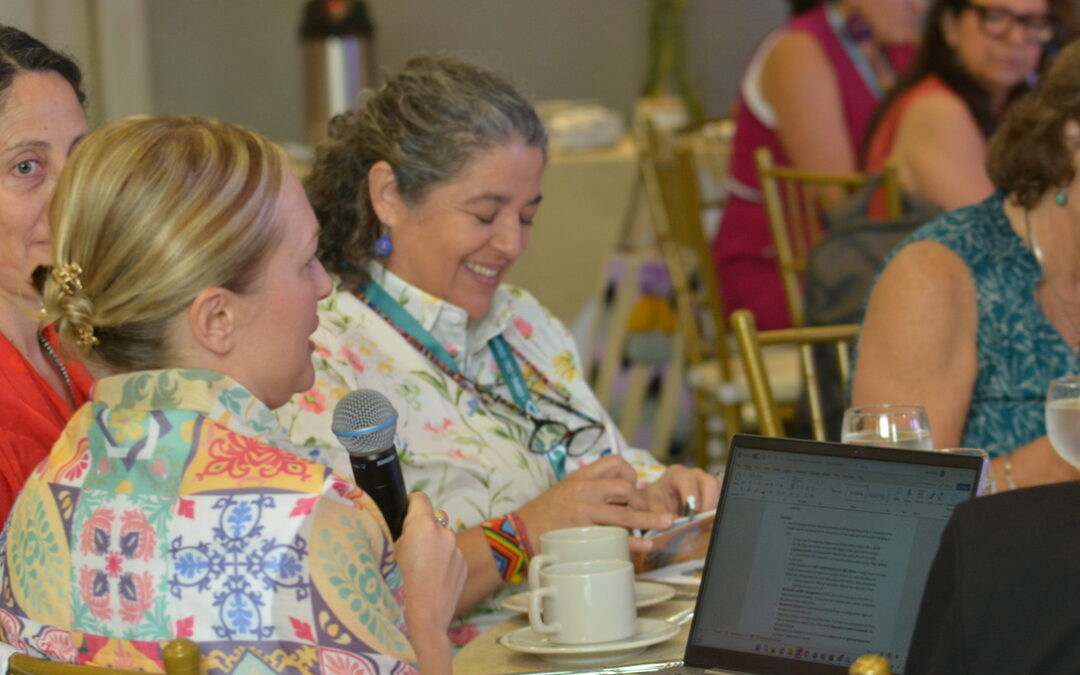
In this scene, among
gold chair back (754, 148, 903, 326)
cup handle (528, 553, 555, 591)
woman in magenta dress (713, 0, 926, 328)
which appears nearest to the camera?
cup handle (528, 553, 555, 591)

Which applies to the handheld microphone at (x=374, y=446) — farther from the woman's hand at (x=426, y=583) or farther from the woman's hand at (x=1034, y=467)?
the woman's hand at (x=1034, y=467)

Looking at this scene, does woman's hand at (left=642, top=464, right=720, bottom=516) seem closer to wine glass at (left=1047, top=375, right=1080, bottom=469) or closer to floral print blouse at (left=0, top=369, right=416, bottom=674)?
wine glass at (left=1047, top=375, right=1080, bottom=469)

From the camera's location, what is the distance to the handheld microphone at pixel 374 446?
1.25 metres

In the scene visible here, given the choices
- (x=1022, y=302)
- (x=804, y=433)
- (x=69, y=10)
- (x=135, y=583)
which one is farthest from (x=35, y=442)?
(x=69, y=10)

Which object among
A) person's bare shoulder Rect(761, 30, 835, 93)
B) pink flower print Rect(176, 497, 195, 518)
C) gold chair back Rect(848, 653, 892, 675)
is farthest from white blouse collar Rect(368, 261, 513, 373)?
person's bare shoulder Rect(761, 30, 835, 93)

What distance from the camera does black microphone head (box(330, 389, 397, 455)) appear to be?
1.25 meters

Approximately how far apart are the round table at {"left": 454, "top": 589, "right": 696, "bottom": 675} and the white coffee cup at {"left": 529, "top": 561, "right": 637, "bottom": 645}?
3cm

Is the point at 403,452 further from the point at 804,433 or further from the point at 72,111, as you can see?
the point at 804,433

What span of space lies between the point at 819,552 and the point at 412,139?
97cm

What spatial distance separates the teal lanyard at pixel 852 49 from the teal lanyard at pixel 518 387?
2408 millimetres

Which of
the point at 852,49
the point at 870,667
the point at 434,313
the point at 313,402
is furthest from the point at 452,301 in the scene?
the point at 852,49

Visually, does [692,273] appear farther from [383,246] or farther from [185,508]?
[185,508]

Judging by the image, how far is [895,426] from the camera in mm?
1608

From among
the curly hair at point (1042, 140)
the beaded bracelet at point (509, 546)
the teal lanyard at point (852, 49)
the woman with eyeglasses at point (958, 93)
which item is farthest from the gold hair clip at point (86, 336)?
the teal lanyard at point (852, 49)
